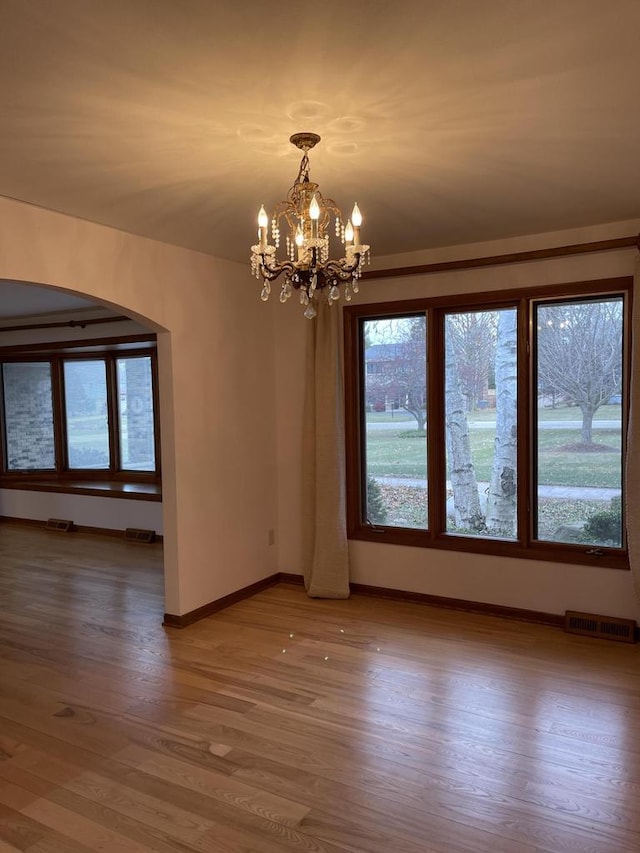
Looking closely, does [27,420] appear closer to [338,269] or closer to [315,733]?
[315,733]

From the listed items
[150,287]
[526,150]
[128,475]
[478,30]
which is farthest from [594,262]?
[128,475]

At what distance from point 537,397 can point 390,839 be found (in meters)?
3.02

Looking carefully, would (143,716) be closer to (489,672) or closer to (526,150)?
(489,672)

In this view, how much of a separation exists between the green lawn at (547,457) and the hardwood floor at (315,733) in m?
1.05

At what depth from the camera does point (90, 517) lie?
25.2 ft

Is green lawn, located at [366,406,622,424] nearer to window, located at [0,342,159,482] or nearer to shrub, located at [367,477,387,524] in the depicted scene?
shrub, located at [367,477,387,524]

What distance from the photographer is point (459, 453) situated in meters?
4.79

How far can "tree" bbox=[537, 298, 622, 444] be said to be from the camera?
4188mm

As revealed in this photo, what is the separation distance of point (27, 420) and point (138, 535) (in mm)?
2618

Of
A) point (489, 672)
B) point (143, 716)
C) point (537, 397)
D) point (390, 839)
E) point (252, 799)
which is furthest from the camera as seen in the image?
point (537, 397)

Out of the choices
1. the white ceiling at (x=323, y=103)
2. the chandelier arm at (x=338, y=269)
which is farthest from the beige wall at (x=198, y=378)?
the chandelier arm at (x=338, y=269)

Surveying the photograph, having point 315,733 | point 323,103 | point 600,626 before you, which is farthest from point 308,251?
point 600,626

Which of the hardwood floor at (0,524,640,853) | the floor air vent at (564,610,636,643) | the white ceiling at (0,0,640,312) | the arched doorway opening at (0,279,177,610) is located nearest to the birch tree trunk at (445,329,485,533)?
the hardwood floor at (0,524,640,853)

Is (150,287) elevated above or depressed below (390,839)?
above
